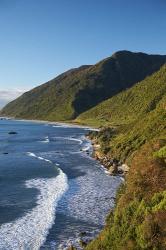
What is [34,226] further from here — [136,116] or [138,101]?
[138,101]

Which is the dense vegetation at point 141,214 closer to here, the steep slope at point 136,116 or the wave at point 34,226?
the wave at point 34,226

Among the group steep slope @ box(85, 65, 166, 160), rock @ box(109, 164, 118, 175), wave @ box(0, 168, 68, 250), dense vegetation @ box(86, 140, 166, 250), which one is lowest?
wave @ box(0, 168, 68, 250)

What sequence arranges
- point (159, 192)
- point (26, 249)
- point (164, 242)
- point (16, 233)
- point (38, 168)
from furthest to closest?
point (38, 168) → point (16, 233) → point (26, 249) → point (159, 192) → point (164, 242)

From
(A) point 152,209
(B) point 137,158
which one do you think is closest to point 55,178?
(B) point 137,158

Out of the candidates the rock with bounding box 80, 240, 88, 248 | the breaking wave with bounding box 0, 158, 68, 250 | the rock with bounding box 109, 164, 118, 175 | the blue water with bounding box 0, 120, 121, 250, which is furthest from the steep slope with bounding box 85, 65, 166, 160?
the rock with bounding box 80, 240, 88, 248

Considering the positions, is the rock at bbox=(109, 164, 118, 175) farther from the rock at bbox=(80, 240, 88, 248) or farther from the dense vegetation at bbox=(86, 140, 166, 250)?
the dense vegetation at bbox=(86, 140, 166, 250)

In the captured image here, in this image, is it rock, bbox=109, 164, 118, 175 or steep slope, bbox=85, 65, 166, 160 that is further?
steep slope, bbox=85, 65, 166, 160

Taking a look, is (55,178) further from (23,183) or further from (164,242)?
(164,242)

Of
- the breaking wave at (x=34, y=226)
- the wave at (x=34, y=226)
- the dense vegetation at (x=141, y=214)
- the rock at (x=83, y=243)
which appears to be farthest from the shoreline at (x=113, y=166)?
the dense vegetation at (x=141, y=214)
